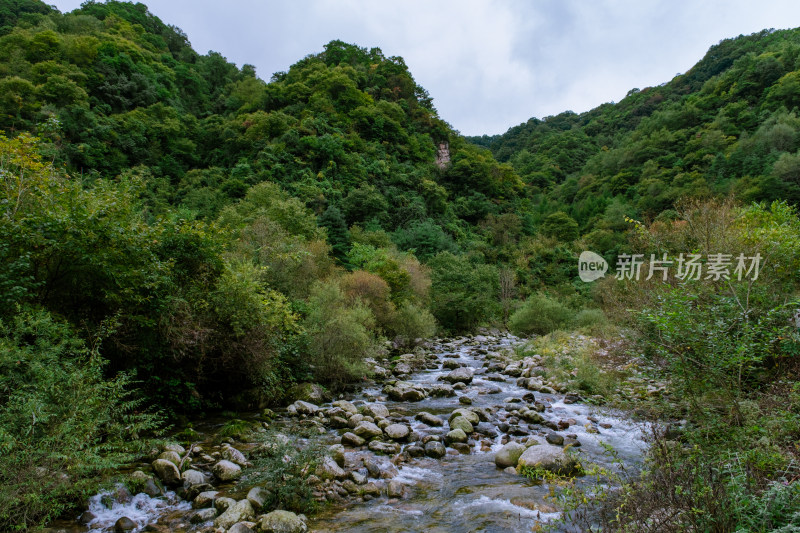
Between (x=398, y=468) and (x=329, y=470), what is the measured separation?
1.51 m

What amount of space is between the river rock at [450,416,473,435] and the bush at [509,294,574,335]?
19113 mm

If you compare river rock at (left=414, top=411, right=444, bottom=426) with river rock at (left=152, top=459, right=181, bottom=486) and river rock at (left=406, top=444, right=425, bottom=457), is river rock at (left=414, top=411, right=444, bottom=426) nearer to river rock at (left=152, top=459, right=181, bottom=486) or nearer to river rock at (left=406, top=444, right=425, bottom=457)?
river rock at (left=406, top=444, right=425, bottom=457)

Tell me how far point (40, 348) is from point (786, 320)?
1080 cm

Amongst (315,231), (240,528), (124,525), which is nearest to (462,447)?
(240,528)

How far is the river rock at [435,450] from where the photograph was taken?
8.76m

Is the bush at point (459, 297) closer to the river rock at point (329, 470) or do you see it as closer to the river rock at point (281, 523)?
the river rock at point (329, 470)

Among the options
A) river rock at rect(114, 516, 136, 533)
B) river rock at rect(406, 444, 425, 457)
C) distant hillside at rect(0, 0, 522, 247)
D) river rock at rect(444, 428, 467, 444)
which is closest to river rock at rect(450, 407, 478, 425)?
river rock at rect(444, 428, 467, 444)

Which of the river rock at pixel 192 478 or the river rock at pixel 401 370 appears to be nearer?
the river rock at pixel 192 478

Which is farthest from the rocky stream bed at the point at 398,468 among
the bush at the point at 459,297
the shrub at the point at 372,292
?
the bush at the point at 459,297

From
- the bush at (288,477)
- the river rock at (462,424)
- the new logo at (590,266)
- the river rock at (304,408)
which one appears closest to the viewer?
the bush at (288,477)

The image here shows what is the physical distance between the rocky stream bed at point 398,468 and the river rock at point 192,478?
2 centimetres

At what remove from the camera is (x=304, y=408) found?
11172 mm

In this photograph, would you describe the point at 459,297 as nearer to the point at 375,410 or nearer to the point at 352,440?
the point at 375,410

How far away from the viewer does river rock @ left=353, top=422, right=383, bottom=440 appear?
374 inches
